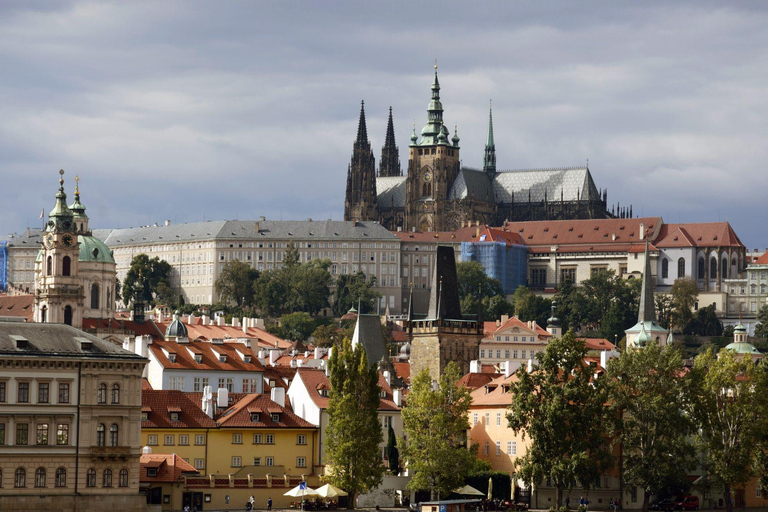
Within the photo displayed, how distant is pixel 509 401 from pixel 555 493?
740cm

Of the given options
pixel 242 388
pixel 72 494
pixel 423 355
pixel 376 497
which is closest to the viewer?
pixel 72 494

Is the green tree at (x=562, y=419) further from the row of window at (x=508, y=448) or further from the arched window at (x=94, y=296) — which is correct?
the arched window at (x=94, y=296)

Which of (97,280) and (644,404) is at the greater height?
(97,280)

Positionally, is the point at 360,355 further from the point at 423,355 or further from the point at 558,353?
the point at 423,355

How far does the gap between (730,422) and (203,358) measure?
32.2m

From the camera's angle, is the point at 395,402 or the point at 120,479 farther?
the point at 395,402

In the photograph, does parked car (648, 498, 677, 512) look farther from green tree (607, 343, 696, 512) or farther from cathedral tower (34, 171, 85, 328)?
cathedral tower (34, 171, 85, 328)

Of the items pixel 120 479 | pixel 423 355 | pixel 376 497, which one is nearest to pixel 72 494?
pixel 120 479

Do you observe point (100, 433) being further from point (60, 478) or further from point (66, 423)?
point (60, 478)

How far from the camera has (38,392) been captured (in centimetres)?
7662

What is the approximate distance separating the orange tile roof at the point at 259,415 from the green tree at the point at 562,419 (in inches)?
425

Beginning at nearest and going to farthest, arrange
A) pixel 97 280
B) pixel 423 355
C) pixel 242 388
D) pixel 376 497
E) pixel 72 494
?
pixel 72 494
pixel 376 497
pixel 242 388
pixel 423 355
pixel 97 280

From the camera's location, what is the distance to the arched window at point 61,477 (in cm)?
7625

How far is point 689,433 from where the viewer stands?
92.9 metres
